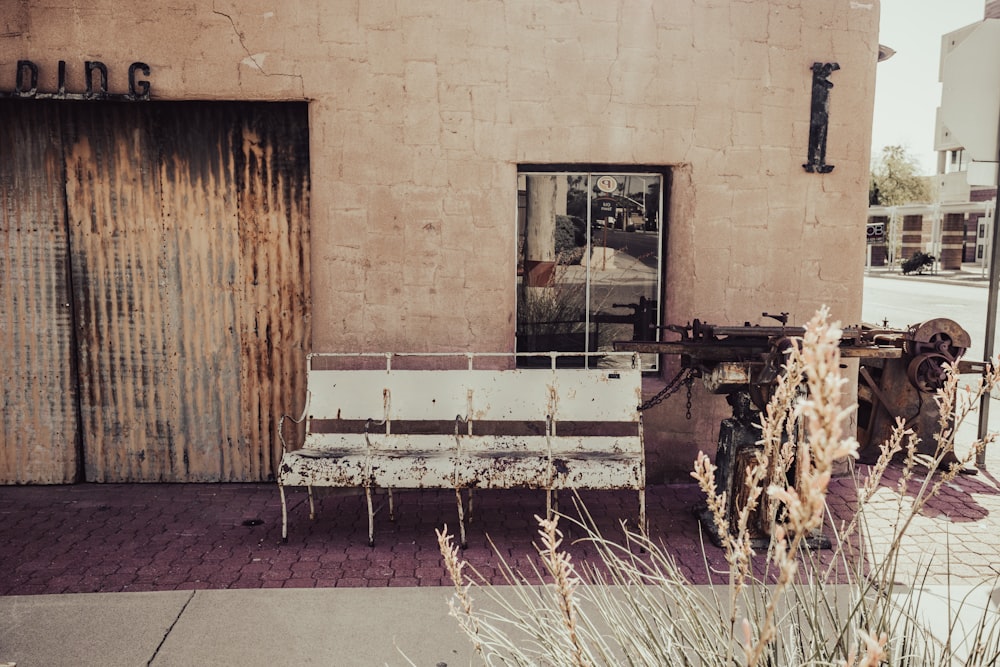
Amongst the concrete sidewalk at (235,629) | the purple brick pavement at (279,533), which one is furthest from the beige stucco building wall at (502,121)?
the concrete sidewalk at (235,629)

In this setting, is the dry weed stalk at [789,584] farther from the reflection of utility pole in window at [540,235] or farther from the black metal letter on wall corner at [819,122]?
the black metal letter on wall corner at [819,122]

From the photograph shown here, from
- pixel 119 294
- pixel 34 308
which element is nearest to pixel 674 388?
pixel 119 294

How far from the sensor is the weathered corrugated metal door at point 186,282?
19.6 feet

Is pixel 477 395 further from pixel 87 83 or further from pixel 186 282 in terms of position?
pixel 87 83

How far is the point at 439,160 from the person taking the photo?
19.3 ft

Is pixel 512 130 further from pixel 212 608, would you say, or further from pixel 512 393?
pixel 212 608

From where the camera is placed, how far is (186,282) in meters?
6.05

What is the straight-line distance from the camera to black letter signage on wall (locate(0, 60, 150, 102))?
5621 mm

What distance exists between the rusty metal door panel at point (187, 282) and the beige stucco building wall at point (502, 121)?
0.28 meters

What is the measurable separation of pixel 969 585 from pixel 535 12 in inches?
191

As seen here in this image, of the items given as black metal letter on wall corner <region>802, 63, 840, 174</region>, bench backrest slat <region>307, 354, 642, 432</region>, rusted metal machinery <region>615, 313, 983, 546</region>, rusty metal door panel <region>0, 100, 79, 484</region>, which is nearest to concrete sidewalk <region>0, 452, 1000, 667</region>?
rusty metal door panel <region>0, 100, 79, 484</region>

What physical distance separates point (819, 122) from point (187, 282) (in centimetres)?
525

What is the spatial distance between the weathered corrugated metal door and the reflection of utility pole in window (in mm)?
1824

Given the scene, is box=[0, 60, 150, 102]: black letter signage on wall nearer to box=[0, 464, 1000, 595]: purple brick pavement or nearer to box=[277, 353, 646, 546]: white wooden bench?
box=[277, 353, 646, 546]: white wooden bench
